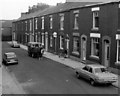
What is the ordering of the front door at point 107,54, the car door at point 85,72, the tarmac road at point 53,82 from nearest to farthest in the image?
the tarmac road at point 53,82 → the car door at point 85,72 → the front door at point 107,54

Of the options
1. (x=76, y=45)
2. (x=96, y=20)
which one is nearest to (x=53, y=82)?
(x=96, y=20)

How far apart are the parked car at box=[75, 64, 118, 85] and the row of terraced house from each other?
13.4 ft

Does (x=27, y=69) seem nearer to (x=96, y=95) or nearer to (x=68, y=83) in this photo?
(x=68, y=83)

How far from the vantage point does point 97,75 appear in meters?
18.7

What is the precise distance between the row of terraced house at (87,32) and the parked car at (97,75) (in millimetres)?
4088

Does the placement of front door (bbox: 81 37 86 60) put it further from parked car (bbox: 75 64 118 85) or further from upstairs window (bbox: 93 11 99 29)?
parked car (bbox: 75 64 118 85)

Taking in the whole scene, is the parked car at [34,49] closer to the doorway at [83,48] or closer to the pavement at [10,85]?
the doorway at [83,48]

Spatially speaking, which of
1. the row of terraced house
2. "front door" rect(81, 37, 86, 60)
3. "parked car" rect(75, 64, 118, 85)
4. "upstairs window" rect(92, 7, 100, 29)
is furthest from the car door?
"front door" rect(81, 37, 86, 60)

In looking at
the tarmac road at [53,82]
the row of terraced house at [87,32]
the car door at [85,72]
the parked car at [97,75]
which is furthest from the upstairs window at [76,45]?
the parked car at [97,75]

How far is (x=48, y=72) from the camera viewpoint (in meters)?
24.6

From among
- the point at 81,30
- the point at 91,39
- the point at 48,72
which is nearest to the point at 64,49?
the point at 81,30

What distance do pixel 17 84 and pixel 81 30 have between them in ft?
44.0

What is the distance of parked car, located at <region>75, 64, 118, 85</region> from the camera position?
18478 millimetres

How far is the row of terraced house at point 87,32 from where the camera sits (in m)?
23.5
